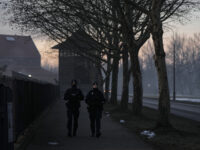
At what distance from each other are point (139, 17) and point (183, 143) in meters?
11.9

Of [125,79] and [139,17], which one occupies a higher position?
[139,17]

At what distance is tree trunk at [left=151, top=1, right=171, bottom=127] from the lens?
1257cm

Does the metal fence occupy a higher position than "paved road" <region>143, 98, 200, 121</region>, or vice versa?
the metal fence

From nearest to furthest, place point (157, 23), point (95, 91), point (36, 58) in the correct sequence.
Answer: point (95, 91) < point (157, 23) < point (36, 58)

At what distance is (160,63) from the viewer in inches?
499

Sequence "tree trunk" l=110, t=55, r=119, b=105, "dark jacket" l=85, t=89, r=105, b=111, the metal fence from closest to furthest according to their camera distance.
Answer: the metal fence, "dark jacket" l=85, t=89, r=105, b=111, "tree trunk" l=110, t=55, r=119, b=105

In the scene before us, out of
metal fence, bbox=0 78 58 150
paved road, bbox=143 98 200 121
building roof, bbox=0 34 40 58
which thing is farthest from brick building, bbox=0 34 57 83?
metal fence, bbox=0 78 58 150

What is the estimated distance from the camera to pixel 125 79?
78.2ft

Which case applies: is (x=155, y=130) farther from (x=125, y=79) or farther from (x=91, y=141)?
(x=125, y=79)

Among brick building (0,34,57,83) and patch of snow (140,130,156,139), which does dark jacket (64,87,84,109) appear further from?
brick building (0,34,57,83)

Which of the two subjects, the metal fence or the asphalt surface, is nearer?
the metal fence

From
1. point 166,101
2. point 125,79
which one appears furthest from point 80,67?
point 166,101

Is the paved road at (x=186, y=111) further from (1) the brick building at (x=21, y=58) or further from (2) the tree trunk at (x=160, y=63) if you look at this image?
(1) the brick building at (x=21, y=58)

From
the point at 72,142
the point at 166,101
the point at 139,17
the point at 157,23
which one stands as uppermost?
the point at 139,17
